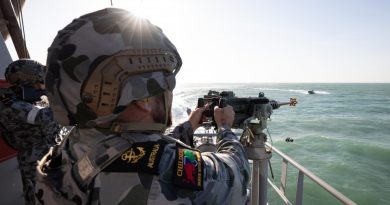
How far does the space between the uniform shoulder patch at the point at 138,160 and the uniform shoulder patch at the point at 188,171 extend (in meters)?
0.07

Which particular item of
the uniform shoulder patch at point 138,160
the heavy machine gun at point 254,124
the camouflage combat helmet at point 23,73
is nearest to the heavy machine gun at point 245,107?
the heavy machine gun at point 254,124

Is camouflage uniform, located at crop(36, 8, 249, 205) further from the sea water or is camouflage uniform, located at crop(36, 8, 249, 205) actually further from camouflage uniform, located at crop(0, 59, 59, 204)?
the sea water

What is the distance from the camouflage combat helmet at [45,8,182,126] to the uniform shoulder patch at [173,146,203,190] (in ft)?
0.77

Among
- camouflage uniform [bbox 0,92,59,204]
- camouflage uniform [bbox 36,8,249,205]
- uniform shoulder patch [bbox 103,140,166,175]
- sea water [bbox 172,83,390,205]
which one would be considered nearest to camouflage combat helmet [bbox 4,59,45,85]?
camouflage uniform [bbox 0,92,59,204]

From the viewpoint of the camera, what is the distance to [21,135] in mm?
3225

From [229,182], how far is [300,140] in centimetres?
2409

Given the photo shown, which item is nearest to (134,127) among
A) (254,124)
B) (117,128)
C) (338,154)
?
(117,128)

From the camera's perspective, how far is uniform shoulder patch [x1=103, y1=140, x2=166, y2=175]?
37.0 inches

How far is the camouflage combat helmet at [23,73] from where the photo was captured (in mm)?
3125

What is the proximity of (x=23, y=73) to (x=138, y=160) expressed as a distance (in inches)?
108

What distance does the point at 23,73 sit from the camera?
313 cm

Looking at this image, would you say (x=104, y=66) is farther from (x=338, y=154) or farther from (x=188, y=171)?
(x=338, y=154)

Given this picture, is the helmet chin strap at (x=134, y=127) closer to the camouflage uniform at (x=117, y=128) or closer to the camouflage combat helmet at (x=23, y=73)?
the camouflage uniform at (x=117, y=128)

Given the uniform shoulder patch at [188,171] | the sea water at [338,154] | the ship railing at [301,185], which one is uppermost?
the uniform shoulder patch at [188,171]
